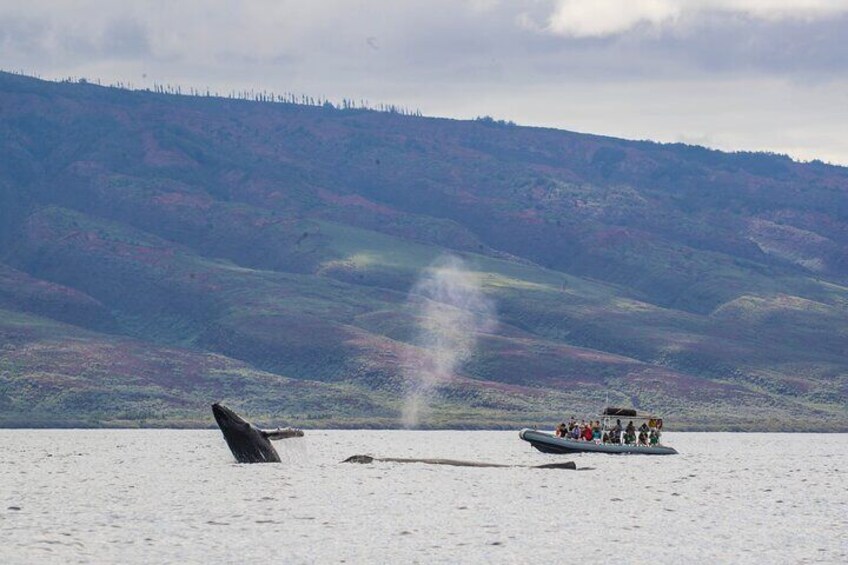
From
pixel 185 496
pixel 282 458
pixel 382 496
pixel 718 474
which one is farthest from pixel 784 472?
pixel 185 496

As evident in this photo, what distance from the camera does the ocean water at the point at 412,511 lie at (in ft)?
194

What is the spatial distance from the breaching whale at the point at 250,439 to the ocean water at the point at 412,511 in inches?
57.5

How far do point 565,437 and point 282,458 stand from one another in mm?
22629

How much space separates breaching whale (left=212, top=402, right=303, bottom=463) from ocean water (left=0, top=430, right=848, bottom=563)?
4.79 feet

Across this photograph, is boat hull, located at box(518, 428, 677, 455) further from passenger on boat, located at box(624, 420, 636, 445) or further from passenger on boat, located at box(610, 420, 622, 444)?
passenger on boat, located at box(610, 420, 622, 444)

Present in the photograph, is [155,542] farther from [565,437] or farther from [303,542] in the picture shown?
[565,437]

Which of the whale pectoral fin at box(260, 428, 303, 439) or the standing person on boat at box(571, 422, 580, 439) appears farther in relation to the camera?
the standing person on boat at box(571, 422, 580, 439)

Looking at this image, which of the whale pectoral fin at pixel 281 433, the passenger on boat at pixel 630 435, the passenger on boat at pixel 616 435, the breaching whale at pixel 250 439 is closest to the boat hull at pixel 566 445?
the passenger on boat at pixel 630 435

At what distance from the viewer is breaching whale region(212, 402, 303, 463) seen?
106 metres

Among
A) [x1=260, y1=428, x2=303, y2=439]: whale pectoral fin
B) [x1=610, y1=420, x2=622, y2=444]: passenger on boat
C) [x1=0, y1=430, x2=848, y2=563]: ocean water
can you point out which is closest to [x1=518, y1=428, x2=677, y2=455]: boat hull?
[x1=0, y1=430, x2=848, y2=563]: ocean water

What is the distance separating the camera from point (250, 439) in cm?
11244

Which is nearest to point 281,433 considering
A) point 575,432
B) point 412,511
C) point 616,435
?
point 575,432

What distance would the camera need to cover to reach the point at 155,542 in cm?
6094

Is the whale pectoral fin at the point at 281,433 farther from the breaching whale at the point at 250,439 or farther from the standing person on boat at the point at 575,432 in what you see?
the standing person on boat at the point at 575,432
